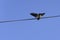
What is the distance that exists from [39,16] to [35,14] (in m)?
0.40

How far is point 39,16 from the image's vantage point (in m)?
13.6

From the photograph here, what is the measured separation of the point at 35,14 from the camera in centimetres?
1382
